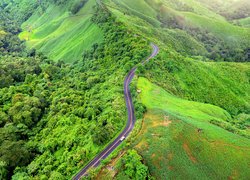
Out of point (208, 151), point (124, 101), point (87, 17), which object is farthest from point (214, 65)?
point (87, 17)

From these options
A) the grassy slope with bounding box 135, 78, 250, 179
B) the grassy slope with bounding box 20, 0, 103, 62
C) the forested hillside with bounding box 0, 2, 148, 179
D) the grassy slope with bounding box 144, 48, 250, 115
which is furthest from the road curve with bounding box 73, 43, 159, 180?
the grassy slope with bounding box 20, 0, 103, 62

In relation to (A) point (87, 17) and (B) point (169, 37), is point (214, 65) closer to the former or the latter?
(B) point (169, 37)

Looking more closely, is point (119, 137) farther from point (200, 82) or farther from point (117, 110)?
point (200, 82)

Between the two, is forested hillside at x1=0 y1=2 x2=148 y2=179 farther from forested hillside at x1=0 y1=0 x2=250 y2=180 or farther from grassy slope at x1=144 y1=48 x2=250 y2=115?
grassy slope at x1=144 y1=48 x2=250 y2=115

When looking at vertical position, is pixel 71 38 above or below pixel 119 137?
above

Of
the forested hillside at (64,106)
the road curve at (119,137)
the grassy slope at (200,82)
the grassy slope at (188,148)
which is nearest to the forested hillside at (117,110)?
the grassy slope at (188,148)

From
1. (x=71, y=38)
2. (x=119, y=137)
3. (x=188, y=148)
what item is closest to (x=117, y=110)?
(x=119, y=137)

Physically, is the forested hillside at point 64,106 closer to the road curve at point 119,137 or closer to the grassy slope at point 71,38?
the road curve at point 119,137
